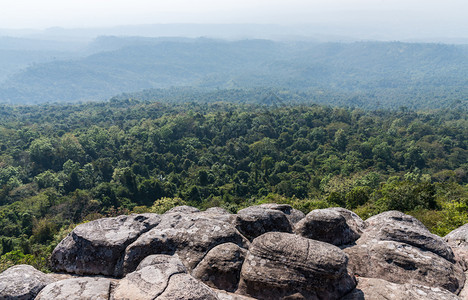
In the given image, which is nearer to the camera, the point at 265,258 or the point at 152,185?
the point at 265,258

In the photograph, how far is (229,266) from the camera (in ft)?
44.5

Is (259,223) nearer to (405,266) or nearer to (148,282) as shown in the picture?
(148,282)

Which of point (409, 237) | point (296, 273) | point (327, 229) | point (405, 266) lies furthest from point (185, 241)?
point (409, 237)

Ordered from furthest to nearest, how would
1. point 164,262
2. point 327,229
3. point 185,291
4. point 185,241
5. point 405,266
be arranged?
point 327,229, point 185,241, point 405,266, point 164,262, point 185,291

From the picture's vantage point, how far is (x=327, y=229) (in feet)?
54.3

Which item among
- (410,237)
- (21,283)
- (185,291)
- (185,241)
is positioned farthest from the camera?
(410,237)

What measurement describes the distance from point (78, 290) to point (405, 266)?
47.9ft

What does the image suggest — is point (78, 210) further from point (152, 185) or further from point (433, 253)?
point (433, 253)

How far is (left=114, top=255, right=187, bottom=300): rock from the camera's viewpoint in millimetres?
10766

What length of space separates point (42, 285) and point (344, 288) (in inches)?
512

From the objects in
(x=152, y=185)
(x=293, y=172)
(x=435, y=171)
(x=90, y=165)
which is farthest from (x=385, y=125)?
(x=90, y=165)

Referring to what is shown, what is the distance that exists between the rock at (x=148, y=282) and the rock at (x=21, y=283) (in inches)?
146

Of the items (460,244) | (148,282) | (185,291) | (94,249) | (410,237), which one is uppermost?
(185,291)

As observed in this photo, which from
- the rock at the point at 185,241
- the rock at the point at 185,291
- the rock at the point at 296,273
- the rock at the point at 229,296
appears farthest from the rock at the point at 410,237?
the rock at the point at 185,291
